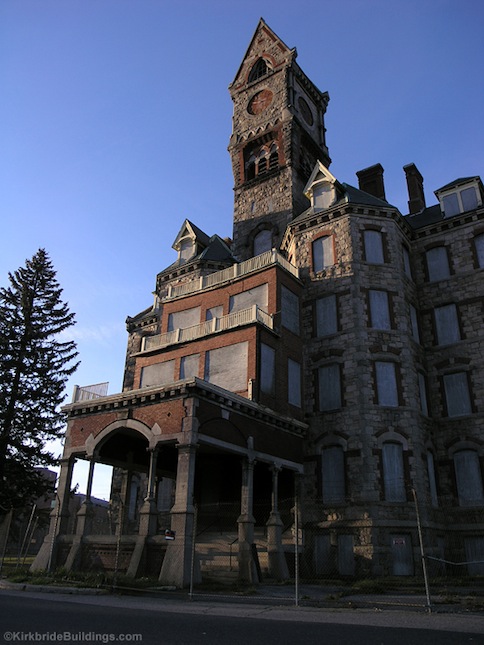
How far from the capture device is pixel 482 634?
26.0ft

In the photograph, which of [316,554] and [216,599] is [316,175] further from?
[216,599]

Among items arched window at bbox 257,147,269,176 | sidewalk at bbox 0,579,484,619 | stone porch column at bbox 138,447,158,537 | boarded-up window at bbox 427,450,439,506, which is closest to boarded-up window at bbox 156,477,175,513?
stone porch column at bbox 138,447,158,537

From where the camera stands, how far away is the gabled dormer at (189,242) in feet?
124

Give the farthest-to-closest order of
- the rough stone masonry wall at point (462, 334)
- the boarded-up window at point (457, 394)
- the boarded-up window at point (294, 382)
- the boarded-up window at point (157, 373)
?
the boarded-up window at point (157, 373) → the boarded-up window at point (294, 382) → the boarded-up window at point (457, 394) → the rough stone masonry wall at point (462, 334)

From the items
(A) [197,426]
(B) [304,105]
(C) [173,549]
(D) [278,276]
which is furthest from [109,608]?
(B) [304,105]

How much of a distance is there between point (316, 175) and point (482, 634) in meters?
27.2

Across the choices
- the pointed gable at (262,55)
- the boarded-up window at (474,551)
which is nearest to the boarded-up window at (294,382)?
the boarded-up window at (474,551)

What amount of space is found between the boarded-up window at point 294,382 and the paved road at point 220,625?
48.8ft

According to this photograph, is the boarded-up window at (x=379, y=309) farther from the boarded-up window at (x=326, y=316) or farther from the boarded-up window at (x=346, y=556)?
the boarded-up window at (x=346, y=556)

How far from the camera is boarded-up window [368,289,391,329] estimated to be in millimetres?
26344

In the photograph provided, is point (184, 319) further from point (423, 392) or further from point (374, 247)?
point (423, 392)

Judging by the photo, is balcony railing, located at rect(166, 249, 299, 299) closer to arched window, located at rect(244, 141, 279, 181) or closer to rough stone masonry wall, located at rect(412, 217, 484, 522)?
rough stone masonry wall, located at rect(412, 217, 484, 522)

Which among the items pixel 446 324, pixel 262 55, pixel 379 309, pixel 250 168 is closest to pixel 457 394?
pixel 446 324

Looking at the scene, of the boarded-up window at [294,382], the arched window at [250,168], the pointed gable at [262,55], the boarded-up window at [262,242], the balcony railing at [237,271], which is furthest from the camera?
the pointed gable at [262,55]
